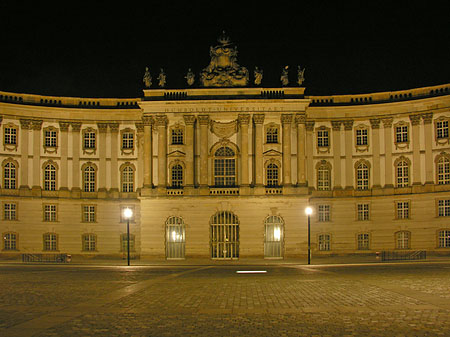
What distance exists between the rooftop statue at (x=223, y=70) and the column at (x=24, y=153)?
63.0 ft

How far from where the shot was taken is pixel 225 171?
6325 cm

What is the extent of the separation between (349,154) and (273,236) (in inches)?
507

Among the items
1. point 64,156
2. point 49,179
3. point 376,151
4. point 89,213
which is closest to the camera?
point 49,179

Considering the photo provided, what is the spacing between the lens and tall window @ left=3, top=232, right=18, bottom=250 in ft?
208

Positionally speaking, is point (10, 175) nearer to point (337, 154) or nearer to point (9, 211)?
point (9, 211)

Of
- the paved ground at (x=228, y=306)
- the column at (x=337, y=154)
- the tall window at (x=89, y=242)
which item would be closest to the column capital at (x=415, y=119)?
the column at (x=337, y=154)

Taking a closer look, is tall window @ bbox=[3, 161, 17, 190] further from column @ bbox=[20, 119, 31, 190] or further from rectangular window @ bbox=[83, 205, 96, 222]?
rectangular window @ bbox=[83, 205, 96, 222]

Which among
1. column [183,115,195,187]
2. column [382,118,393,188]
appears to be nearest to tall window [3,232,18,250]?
column [183,115,195,187]

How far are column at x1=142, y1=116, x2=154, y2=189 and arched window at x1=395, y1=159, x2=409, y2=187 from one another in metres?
25.9

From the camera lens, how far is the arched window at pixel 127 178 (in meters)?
66.5

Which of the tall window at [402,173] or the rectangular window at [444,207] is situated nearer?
the rectangular window at [444,207]

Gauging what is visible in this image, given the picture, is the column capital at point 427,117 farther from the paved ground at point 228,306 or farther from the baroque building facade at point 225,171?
the paved ground at point 228,306

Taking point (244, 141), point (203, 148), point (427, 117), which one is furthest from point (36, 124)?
point (427, 117)

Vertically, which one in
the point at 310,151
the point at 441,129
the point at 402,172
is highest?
the point at 441,129
